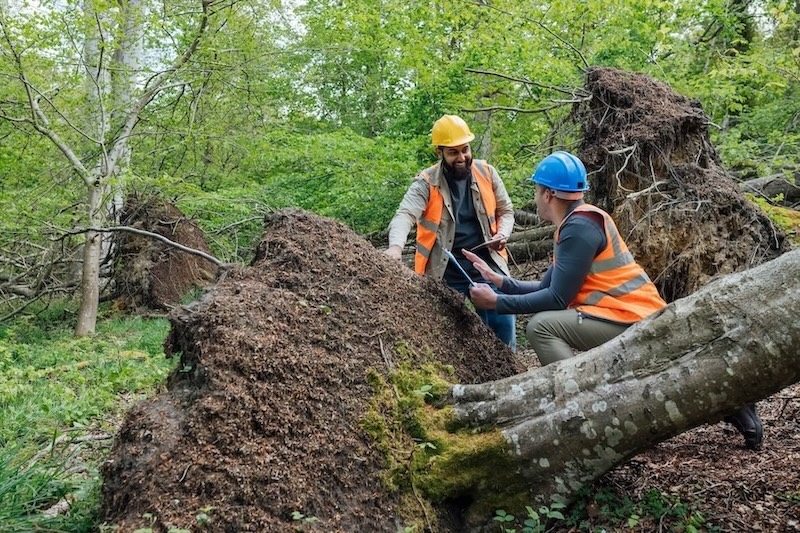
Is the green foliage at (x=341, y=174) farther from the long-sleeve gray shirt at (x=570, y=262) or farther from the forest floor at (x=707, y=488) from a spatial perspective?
the forest floor at (x=707, y=488)

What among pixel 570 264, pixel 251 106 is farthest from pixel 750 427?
pixel 251 106

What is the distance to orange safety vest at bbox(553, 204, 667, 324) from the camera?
339cm

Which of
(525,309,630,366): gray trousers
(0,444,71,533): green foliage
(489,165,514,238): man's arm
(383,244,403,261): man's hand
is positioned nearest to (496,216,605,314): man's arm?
(525,309,630,366): gray trousers

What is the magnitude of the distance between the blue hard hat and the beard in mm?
939

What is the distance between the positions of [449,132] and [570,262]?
1.47 m

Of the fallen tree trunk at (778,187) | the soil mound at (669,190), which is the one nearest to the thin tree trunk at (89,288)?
the soil mound at (669,190)

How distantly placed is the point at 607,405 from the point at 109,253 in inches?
442

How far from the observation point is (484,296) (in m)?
3.69

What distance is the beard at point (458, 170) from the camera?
14.7 ft

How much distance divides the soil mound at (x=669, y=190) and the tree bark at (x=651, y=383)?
12.3 feet

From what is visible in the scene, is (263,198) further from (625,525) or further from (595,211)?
(625,525)

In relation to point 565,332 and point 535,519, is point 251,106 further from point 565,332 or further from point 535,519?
point 535,519

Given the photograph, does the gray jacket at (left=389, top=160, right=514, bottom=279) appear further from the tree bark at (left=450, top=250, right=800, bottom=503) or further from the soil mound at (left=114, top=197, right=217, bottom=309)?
the soil mound at (left=114, top=197, right=217, bottom=309)

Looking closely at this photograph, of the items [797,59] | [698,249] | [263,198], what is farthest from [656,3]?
[263,198]
